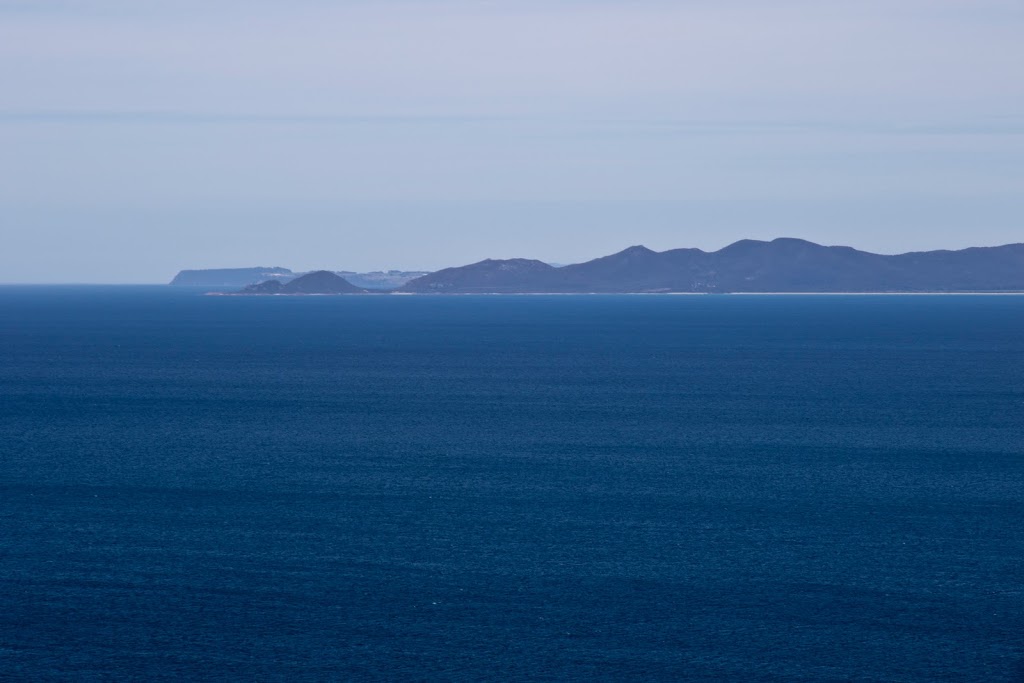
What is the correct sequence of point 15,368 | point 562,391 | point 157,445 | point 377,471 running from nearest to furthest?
point 377,471
point 157,445
point 562,391
point 15,368

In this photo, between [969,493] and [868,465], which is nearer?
[969,493]

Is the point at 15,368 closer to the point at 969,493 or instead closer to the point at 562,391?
the point at 562,391

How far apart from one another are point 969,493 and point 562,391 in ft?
130

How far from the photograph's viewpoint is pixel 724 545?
38969mm

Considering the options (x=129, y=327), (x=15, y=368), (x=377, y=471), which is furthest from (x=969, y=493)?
(x=129, y=327)

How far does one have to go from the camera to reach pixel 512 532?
40938 mm

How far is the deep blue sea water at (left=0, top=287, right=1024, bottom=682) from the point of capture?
29.7 meters

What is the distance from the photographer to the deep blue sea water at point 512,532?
2970cm

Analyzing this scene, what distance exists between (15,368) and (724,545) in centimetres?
7856

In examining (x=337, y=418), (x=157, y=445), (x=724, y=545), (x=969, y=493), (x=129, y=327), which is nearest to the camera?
(x=724, y=545)

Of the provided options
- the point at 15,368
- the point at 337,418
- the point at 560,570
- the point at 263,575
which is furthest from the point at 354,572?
the point at 15,368

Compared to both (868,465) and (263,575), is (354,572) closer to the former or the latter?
(263,575)

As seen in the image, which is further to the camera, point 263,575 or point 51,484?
point 51,484

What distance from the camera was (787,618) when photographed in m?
32.0
